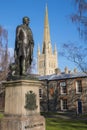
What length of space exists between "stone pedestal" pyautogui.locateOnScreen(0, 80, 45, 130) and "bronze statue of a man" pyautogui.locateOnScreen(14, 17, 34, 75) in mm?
715

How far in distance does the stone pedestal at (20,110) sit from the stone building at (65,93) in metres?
30.5

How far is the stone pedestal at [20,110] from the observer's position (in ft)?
35.1

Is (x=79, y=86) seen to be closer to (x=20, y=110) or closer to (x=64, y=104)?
(x=64, y=104)

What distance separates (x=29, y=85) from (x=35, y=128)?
6.03 feet

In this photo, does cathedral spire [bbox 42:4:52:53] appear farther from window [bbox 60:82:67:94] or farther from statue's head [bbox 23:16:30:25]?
statue's head [bbox 23:16:30:25]

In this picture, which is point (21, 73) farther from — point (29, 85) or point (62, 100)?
point (62, 100)

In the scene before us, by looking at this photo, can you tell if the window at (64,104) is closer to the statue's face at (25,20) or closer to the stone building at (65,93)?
the stone building at (65,93)

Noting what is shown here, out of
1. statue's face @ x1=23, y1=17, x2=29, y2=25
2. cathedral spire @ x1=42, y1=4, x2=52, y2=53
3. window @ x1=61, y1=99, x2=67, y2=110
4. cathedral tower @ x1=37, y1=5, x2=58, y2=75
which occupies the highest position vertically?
cathedral spire @ x1=42, y1=4, x2=52, y2=53

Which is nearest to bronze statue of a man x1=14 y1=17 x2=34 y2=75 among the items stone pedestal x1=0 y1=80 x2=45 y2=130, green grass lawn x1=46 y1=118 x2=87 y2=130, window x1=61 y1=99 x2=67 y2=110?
stone pedestal x1=0 y1=80 x2=45 y2=130

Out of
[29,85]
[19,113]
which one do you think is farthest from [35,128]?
[29,85]

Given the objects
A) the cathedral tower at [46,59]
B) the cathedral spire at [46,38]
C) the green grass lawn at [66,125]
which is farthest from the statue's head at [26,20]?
the cathedral spire at [46,38]

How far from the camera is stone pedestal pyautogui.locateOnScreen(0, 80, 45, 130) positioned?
1070 centimetres

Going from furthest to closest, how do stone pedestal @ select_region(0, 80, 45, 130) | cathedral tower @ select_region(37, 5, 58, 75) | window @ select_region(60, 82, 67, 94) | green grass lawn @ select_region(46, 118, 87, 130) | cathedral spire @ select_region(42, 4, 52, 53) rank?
cathedral spire @ select_region(42, 4, 52, 53)
cathedral tower @ select_region(37, 5, 58, 75)
window @ select_region(60, 82, 67, 94)
green grass lawn @ select_region(46, 118, 87, 130)
stone pedestal @ select_region(0, 80, 45, 130)

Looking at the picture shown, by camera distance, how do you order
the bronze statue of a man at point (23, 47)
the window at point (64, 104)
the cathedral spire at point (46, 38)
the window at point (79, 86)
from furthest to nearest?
Answer: the cathedral spire at point (46, 38), the window at point (64, 104), the window at point (79, 86), the bronze statue of a man at point (23, 47)
